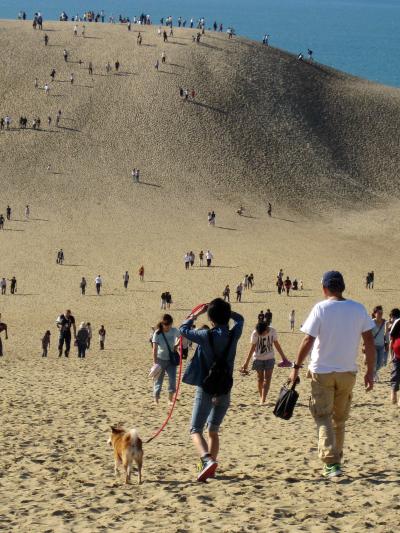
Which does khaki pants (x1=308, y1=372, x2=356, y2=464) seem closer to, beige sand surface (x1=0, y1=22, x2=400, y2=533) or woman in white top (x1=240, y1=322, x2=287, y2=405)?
beige sand surface (x1=0, y1=22, x2=400, y2=533)

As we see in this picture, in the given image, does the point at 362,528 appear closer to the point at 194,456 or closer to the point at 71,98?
the point at 194,456

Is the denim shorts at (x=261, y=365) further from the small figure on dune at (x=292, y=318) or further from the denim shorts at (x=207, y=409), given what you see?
the small figure on dune at (x=292, y=318)

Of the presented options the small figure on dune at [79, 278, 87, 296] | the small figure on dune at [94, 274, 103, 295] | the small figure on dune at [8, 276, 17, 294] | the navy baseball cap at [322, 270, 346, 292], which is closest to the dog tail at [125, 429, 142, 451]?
the navy baseball cap at [322, 270, 346, 292]

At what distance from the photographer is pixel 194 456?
35.2 feet

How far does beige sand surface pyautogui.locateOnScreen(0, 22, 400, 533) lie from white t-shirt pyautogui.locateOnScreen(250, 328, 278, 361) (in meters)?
0.74

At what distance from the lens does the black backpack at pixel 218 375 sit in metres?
9.00

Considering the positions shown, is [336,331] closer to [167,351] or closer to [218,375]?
[218,375]

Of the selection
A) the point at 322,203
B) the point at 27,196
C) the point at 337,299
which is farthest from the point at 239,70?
the point at 337,299

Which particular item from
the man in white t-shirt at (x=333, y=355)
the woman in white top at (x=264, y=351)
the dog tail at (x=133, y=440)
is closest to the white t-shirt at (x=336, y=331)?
the man in white t-shirt at (x=333, y=355)

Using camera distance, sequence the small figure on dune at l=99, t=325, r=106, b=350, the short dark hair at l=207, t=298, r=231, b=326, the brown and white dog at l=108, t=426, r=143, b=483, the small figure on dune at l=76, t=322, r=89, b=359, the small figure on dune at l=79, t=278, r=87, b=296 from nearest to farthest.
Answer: the short dark hair at l=207, t=298, r=231, b=326
the brown and white dog at l=108, t=426, r=143, b=483
the small figure on dune at l=76, t=322, r=89, b=359
the small figure on dune at l=99, t=325, r=106, b=350
the small figure on dune at l=79, t=278, r=87, b=296

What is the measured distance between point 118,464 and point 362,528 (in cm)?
296

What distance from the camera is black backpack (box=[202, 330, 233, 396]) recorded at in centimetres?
900

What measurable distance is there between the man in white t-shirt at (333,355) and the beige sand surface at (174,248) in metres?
0.43

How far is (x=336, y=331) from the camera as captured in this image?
859 centimetres
